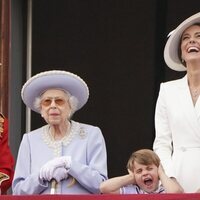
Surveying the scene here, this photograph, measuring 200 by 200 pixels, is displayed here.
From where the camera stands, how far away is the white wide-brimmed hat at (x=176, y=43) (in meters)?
5.90

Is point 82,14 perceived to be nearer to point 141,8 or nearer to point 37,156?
point 141,8

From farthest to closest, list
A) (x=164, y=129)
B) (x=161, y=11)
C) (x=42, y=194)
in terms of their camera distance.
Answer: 1. (x=161, y=11)
2. (x=164, y=129)
3. (x=42, y=194)

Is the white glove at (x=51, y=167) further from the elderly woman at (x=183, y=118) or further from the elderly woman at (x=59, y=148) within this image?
the elderly woman at (x=183, y=118)

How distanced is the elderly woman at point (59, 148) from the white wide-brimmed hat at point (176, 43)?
20.2 inches

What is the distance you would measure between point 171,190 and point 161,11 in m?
3.33

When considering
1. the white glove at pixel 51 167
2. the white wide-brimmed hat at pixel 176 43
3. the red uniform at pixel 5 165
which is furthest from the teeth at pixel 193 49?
the red uniform at pixel 5 165

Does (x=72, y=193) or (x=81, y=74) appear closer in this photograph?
(x=72, y=193)

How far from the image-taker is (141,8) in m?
8.67

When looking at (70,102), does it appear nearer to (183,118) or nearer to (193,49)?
(183,118)

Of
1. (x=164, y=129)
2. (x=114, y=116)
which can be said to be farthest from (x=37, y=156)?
(x=114, y=116)

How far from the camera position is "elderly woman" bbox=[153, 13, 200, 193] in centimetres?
576

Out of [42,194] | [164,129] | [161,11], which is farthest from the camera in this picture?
[161,11]

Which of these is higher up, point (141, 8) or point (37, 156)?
point (141, 8)

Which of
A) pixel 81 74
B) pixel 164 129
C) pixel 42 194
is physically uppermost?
pixel 81 74
